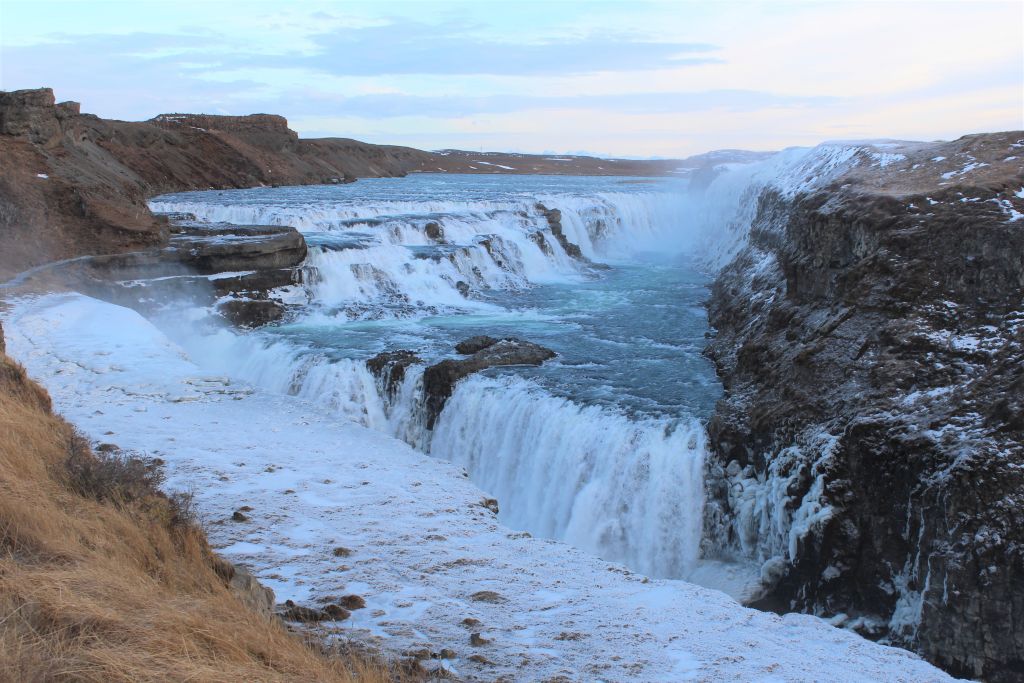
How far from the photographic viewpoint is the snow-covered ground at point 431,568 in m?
5.30

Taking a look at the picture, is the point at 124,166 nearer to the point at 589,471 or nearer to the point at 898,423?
the point at 589,471

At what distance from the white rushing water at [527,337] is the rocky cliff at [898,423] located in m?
A: 0.89

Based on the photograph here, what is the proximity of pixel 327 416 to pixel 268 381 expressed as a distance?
15.7ft

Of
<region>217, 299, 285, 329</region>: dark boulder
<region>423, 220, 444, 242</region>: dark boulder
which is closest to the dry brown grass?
<region>217, 299, 285, 329</region>: dark boulder

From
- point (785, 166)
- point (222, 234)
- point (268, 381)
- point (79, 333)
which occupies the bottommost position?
point (268, 381)

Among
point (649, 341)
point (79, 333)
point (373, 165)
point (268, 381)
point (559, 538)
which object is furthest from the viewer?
point (373, 165)

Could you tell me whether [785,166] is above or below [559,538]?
above

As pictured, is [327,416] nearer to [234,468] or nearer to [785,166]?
[234,468]

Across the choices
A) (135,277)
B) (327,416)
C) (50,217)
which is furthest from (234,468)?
(50,217)

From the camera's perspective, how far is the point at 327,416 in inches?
447

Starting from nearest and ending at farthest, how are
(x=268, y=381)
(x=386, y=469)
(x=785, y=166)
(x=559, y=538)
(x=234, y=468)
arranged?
(x=234, y=468) → (x=386, y=469) → (x=559, y=538) → (x=268, y=381) → (x=785, y=166)

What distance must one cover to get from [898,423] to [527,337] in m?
9.74

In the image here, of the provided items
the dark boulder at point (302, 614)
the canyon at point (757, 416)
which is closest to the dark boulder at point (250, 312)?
the canyon at point (757, 416)

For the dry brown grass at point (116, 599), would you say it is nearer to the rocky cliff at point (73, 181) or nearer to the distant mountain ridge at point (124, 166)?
the distant mountain ridge at point (124, 166)
